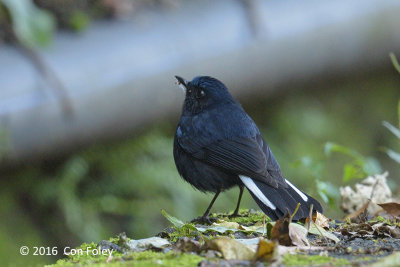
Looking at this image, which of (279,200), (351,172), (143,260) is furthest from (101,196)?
(143,260)

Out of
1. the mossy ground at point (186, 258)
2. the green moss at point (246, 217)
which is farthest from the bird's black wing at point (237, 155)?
the mossy ground at point (186, 258)

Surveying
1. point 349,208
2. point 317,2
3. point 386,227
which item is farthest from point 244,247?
point 317,2

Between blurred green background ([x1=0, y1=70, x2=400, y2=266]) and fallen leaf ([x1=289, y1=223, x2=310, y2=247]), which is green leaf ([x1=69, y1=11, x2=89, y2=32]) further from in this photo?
fallen leaf ([x1=289, y1=223, x2=310, y2=247])

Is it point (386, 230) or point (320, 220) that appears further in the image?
point (320, 220)

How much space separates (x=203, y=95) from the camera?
452 centimetres

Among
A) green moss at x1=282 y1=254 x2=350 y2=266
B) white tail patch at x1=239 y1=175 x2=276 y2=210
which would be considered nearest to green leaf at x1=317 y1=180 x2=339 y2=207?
white tail patch at x1=239 y1=175 x2=276 y2=210

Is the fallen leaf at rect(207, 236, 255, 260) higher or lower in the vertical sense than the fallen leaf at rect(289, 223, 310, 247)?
higher

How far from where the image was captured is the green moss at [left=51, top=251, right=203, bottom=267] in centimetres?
223

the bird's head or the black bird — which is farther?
the bird's head

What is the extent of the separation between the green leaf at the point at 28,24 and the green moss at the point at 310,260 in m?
3.62

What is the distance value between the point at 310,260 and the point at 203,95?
2.38 m

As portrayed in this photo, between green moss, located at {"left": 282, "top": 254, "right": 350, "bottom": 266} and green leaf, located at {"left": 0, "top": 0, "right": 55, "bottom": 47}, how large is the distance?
3.62 metres

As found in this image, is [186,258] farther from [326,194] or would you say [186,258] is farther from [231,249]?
[326,194]

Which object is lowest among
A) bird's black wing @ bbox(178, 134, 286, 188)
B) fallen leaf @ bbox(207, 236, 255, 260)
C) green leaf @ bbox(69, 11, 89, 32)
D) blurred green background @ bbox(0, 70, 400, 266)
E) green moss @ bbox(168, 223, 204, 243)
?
blurred green background @ bbox(0, 70, 400, 266)
